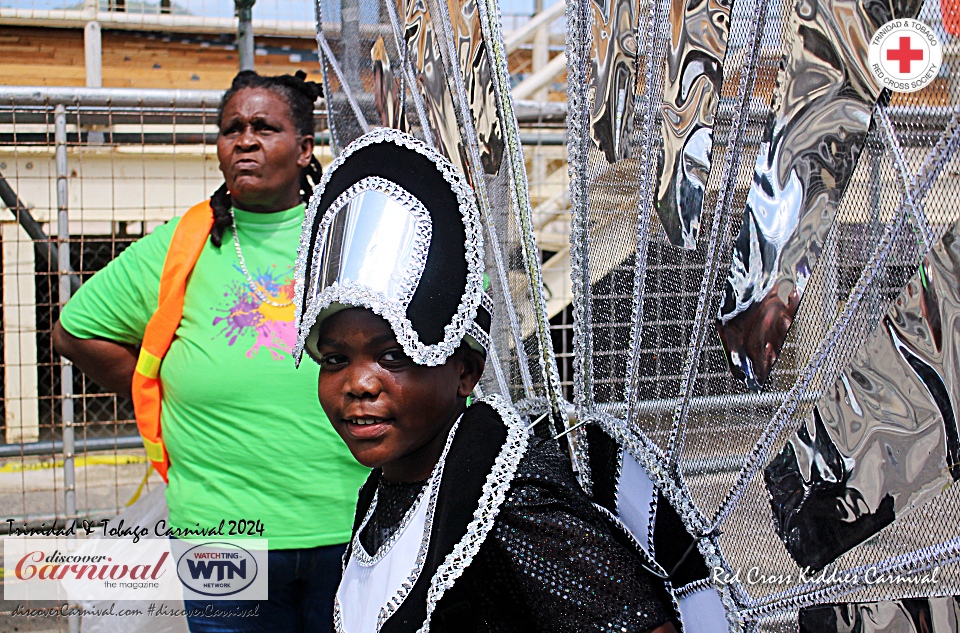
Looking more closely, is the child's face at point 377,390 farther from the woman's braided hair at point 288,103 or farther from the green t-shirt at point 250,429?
the woman's braided hair at point 288,103

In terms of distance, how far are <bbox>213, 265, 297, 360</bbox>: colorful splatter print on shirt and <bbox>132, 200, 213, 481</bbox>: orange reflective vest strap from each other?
126 mm

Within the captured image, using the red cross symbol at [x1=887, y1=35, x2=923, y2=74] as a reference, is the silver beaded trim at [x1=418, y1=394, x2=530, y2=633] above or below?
below

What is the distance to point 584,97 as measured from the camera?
1.21 meters

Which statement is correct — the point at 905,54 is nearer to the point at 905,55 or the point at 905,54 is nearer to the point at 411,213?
the point at 905,55

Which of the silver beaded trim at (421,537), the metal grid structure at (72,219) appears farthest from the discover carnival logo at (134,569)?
the silver beaded trim at (421,537)

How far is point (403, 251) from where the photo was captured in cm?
115

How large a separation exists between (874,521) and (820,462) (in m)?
0.07

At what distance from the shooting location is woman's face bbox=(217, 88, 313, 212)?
2348 millimetres

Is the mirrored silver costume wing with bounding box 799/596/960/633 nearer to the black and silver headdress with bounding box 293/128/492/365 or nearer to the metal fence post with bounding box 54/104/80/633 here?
the black and silver headdress with bounding box 293/128/492/365

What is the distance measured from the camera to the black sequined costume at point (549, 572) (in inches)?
38.9

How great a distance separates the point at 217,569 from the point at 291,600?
21 centimetres

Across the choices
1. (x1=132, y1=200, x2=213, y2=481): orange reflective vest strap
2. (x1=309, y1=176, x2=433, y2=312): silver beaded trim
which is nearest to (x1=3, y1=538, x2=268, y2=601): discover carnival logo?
(x1=132, y1=200, x2=213, y2=481): orange reflective vest strap

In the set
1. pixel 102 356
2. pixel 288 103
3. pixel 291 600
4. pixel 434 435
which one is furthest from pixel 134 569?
pixel 434 435

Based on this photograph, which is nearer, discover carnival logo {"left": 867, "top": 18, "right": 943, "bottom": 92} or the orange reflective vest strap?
discover carnival logo {"left": 867, "top": 18, "right": 943, "bottom": 92}
